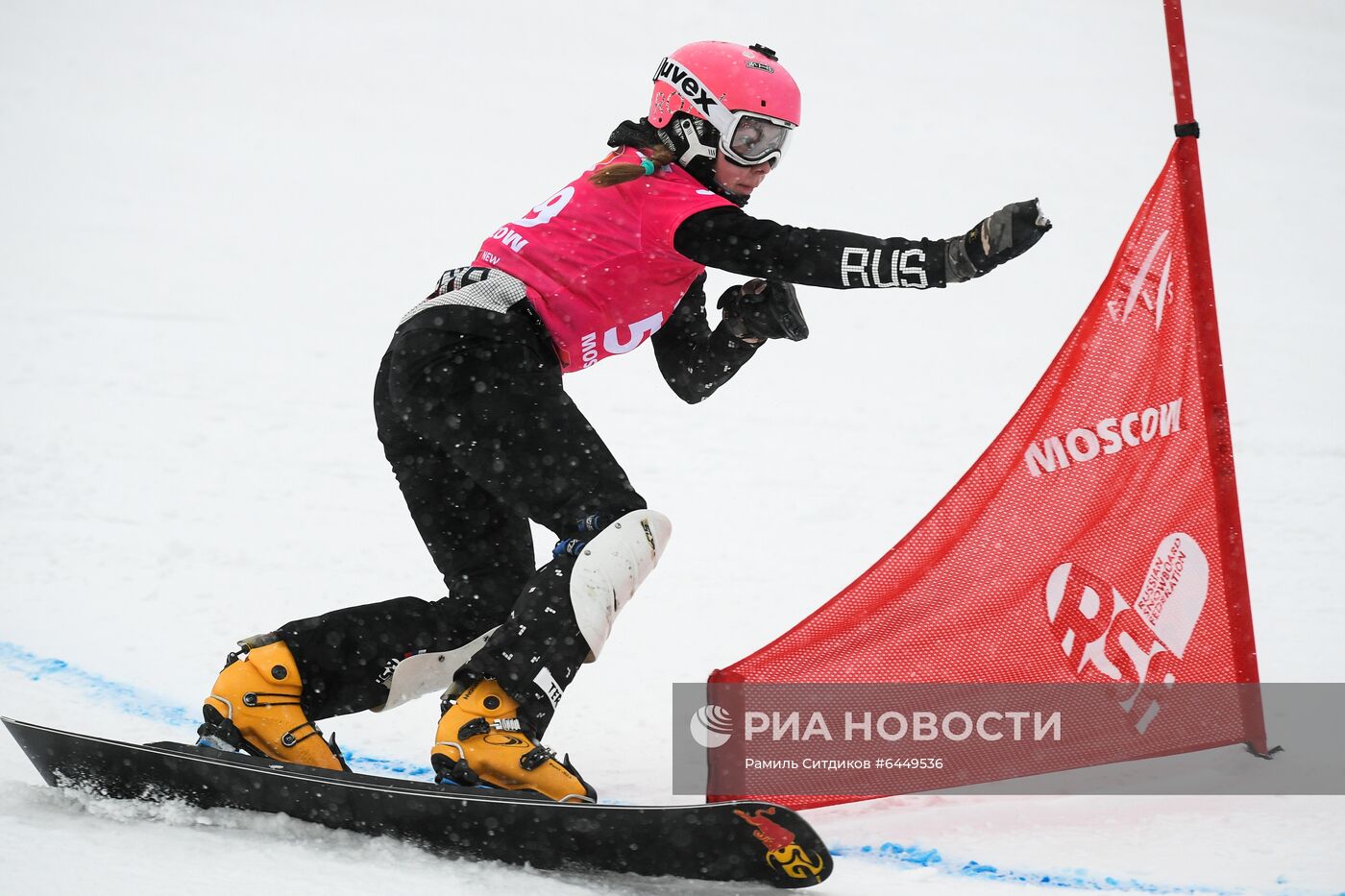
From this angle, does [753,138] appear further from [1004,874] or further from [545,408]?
[1004,874]

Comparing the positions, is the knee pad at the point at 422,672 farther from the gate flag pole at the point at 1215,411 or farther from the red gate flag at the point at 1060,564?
the gate flag pole at the point at 1215,411

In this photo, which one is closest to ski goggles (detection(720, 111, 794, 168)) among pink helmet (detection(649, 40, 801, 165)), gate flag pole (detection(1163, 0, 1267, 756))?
pink helmet (detection(649, 40, 801, 165))

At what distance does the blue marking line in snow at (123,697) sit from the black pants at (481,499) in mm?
480

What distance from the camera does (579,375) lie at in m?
9.56

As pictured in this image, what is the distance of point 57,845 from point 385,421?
1.29 meters

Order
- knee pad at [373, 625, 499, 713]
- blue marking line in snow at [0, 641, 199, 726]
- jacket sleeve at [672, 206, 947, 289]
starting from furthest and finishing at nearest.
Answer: blue marking line in snow at [0, 641, 199, 726] → knee pad at [373, 625, 499, 713] → jacket sleeve at [672, 206, 947, 289]

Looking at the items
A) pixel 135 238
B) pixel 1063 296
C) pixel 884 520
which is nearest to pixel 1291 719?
pixel 884 520

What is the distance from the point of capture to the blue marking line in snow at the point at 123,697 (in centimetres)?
392

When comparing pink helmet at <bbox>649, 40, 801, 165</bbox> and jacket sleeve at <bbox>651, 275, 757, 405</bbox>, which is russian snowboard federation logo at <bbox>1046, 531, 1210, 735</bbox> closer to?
jacket sleeve at <bbox>651, 275, 757, 405</bbox>

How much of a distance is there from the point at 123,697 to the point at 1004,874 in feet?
9.44

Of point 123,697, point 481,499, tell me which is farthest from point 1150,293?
point 123,697

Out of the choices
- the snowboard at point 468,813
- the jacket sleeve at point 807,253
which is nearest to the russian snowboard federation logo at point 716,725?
the snowboard at point 468,813

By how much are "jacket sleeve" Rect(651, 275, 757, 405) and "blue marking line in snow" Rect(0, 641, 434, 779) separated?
4.50 feet

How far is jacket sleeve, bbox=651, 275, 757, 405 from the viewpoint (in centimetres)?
371
